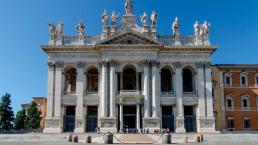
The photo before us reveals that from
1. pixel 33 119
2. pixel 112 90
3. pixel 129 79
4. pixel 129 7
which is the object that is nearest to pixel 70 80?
pixel 112 90

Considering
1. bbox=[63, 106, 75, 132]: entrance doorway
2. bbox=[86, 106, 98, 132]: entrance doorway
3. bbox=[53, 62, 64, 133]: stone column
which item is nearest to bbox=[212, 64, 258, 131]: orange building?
bbox=[86, 106, 98, 132]: entrance doorway

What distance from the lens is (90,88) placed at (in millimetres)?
58562

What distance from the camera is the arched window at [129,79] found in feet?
191

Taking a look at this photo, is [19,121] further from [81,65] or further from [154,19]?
[154,19]

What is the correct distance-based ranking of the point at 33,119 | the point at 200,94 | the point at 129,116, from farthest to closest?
the point at 33,119
the point at 200,94
the point at 129,116

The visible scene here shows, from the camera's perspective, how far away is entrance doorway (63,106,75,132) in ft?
182

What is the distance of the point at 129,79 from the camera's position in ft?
192

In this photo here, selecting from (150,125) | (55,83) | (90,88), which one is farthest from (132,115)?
(55,83)

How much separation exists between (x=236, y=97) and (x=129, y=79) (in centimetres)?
1764

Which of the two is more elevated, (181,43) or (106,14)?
(106,14)

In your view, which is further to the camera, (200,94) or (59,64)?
(59,64)

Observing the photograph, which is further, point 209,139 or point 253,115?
point 253,115

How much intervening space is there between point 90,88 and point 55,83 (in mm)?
5615

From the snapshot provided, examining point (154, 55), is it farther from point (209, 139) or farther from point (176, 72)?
point (209, 139)
